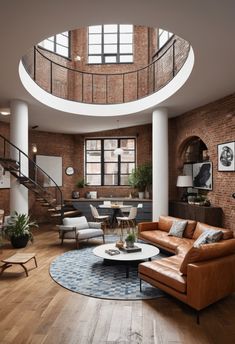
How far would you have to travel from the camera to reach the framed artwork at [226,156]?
5.91 meters

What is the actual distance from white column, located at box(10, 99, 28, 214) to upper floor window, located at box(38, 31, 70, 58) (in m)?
3.78

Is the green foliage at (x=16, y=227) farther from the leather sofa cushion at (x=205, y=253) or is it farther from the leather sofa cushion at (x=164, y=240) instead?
the leather sofa cushion at (x=205, y=253)

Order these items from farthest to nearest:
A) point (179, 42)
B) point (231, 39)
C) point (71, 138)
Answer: point (71, 138)
point (179, 42)
point (231, 39)

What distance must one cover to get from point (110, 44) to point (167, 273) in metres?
9.42

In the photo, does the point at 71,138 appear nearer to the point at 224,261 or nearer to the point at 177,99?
the point at 177,99

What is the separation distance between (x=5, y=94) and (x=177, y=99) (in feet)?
14.0

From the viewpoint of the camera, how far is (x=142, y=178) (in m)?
9.27

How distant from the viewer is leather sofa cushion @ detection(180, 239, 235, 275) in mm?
3170

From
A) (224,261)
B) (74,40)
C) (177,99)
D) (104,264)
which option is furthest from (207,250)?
(74,40)

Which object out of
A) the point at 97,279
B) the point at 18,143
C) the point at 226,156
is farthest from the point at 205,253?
the point at 18,143

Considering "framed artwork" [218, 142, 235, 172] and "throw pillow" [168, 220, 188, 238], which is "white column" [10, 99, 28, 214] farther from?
"framed artwork" [218, 142, 235, 172]

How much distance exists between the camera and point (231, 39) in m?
3.67

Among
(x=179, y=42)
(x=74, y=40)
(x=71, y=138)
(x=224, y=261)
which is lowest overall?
(x=224, y=261)

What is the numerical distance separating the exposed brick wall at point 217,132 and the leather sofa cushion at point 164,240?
60.2 inches
